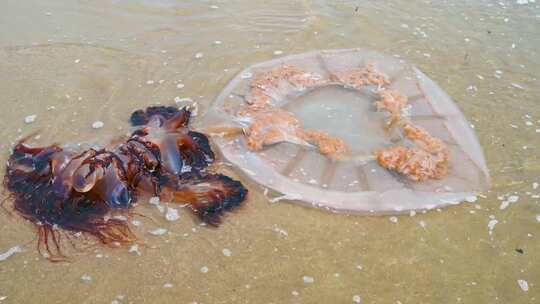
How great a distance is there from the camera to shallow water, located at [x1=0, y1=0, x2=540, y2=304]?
358 cm

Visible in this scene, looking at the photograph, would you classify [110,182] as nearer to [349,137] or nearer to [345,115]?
[349,137]

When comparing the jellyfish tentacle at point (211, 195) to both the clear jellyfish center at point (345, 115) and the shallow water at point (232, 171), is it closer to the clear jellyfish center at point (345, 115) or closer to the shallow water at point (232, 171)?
the shallow water at point (232, 171)

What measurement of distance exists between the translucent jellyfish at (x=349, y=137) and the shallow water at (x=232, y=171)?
0.17 meters

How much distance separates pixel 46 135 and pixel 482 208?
3748 millimetres

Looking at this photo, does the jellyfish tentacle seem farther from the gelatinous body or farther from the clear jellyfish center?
the clear jellyfish center

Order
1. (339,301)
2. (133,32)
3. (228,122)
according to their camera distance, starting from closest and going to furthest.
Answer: (339,301) < (228,122) < (133,32)

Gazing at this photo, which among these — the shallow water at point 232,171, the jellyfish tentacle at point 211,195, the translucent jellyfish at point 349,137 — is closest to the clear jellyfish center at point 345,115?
the translucent jellyfish at point 349,137

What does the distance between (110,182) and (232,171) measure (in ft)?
3.17

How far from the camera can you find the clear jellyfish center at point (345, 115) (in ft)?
15.1

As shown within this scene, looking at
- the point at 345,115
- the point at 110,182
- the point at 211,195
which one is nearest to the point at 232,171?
the point at 211,195

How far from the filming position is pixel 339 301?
3.49 metres

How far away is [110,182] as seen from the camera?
4004mm

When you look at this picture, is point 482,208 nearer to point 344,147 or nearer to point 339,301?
point 344,147

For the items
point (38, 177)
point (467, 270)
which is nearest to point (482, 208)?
point (467, 270)
